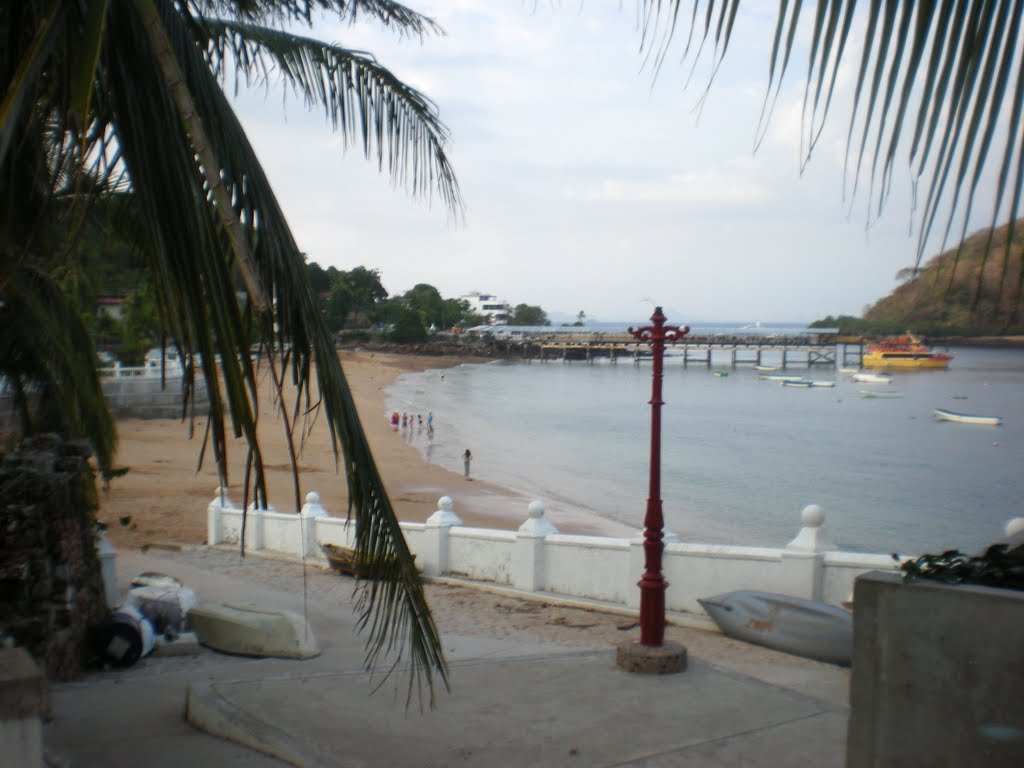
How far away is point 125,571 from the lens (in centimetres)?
1462

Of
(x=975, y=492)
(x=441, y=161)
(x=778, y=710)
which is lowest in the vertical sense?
(x=975, y=492)

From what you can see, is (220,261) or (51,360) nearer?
(220,261)

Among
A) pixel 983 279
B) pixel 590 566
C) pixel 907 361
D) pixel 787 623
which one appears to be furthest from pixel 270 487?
pixel 907 361

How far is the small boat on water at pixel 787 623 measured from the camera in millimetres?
8727

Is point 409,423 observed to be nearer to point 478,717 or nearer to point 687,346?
point 478,717

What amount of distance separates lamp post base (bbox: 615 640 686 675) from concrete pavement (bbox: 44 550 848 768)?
4.6 inches

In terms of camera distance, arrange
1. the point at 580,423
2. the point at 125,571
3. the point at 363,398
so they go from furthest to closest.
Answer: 1. the point at 363,398
2. the point at 580,423
3. the point at 125,571

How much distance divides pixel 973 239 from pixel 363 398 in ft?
202

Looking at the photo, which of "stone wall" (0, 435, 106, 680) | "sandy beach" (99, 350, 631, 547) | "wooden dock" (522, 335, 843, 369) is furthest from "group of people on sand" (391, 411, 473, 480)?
"wooden dock" (522, 335, 843, 369)

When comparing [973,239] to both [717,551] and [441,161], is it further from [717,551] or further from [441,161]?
[717,551]

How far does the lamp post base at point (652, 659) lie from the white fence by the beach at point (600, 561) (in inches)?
83.5

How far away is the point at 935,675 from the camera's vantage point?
11.3 feet

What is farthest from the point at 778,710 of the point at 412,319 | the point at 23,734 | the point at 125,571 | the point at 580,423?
the point at 412,319

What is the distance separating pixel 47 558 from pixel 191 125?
589 cm
